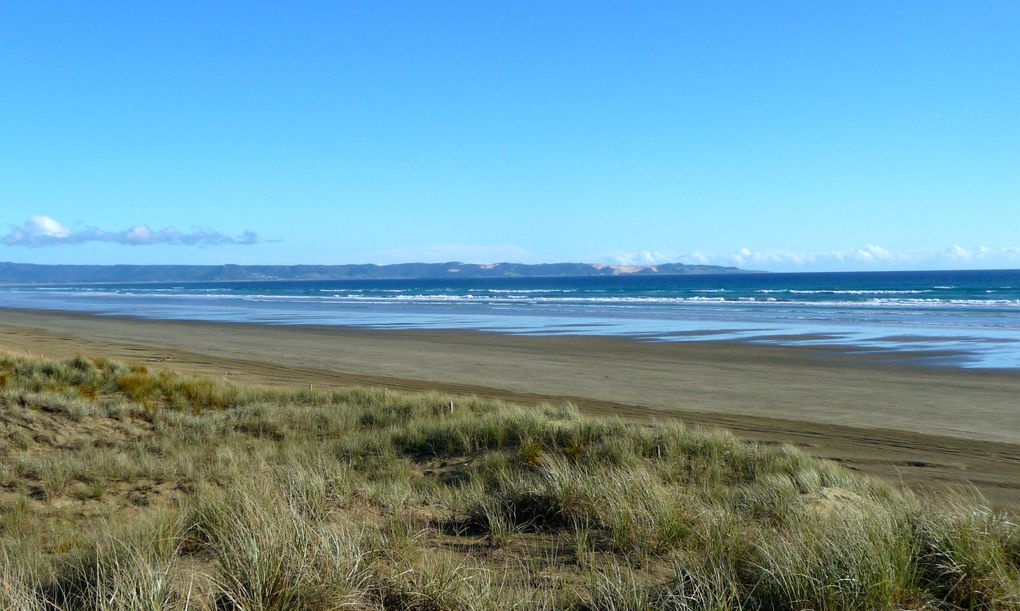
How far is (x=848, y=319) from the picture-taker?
37.9m

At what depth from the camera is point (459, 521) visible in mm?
6453

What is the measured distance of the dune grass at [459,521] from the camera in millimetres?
4371

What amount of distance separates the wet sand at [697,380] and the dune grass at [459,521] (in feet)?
8.88

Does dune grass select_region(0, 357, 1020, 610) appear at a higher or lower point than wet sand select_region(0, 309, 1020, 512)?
higher

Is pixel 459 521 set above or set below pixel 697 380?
above

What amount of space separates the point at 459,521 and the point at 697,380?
12.7 meters

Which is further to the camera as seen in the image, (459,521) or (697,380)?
(697,380)

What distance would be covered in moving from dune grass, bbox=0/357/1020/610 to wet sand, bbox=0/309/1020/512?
271 centimetres

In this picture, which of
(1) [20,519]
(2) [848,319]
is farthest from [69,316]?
(1) [20,519]

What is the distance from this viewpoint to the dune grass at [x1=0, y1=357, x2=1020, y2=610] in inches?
172

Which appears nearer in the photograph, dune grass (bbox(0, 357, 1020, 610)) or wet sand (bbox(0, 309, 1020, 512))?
dune grass (bbox(0, 357, 1020, 610))

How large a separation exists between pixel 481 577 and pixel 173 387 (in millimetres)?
10691

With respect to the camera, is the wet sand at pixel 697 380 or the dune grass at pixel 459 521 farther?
the wet sand at pixel 697 380

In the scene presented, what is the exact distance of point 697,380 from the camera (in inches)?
722
